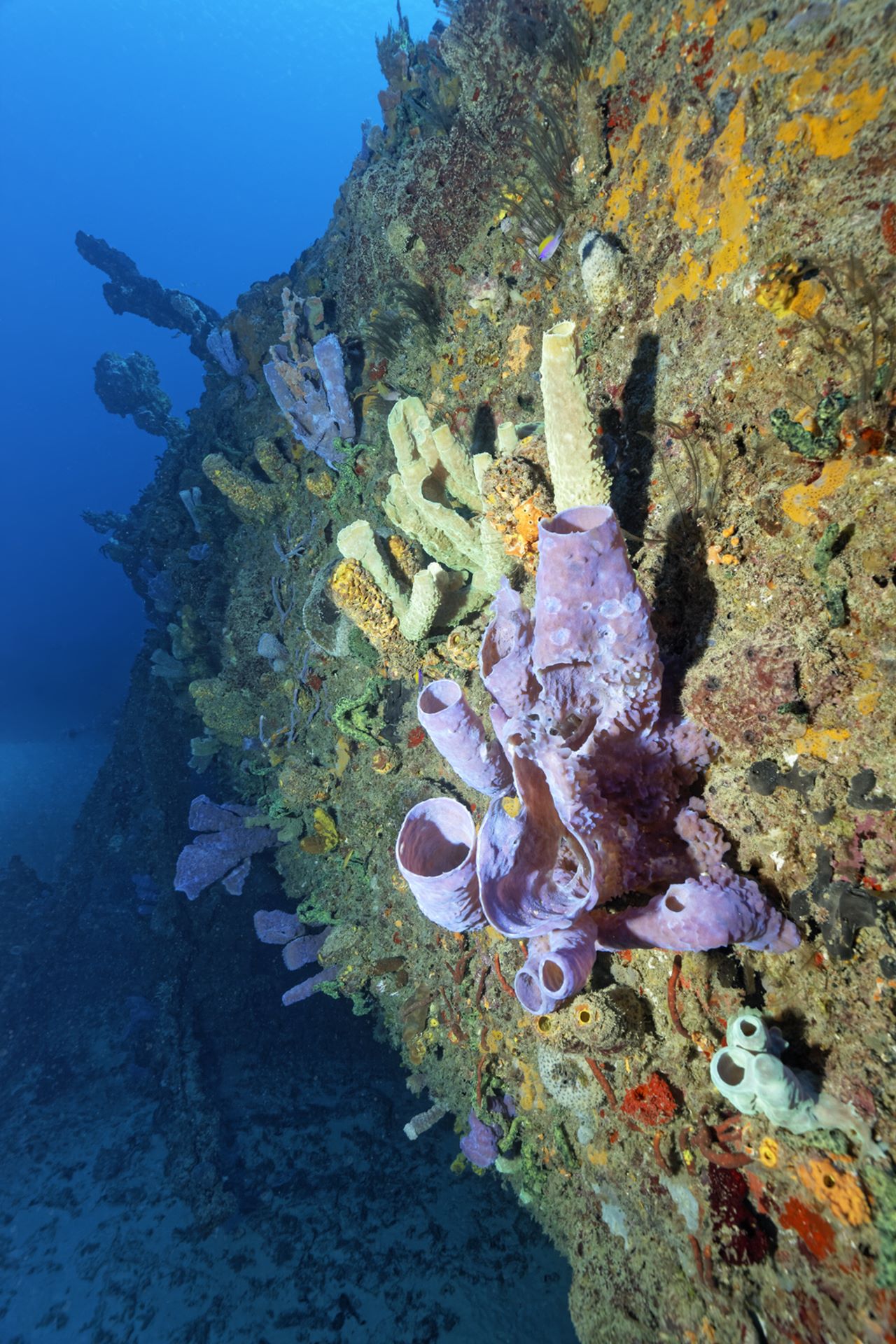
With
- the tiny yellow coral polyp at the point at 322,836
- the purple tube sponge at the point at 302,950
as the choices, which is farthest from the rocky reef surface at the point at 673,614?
the purple tube sponge at the point at 302,950

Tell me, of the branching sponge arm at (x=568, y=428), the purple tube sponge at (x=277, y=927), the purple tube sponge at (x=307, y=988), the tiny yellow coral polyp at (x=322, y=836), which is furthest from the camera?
the purple tube sponge at (x=277, y=927)

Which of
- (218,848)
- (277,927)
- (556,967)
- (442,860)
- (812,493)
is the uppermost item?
(812,493)

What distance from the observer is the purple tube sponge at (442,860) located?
7.32 ft

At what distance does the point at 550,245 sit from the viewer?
11.6ft

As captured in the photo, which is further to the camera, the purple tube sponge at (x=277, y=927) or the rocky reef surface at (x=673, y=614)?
the purple tube sponge at (x=277, y=927)

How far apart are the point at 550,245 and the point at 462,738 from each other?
328 cm

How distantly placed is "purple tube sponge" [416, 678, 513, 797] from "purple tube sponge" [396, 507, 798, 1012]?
0.30 m

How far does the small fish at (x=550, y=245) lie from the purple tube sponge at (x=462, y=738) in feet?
9.83

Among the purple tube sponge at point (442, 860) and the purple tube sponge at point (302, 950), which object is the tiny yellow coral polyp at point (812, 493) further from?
the purple tube sponge at point (302, 950)

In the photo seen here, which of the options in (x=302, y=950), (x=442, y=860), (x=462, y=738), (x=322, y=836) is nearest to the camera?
(x=462, y=738)

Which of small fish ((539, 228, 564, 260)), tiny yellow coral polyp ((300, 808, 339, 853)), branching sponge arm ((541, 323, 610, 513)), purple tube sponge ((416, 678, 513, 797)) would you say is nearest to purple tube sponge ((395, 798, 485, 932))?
purple tube sponge ((416, 678, 513, 797))

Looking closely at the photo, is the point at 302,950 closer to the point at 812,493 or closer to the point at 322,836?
the point at 322,836

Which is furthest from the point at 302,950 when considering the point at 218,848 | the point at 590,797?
the point at 590,797

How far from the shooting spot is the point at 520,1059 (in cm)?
338
